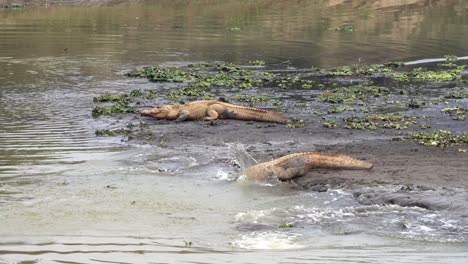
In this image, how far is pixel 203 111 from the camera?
1348 centimetres

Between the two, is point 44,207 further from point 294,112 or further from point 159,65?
point 159,65

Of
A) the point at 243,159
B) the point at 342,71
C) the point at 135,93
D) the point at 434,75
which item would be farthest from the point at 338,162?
the point at 342,71

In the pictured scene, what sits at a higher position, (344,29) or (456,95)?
(344,29)

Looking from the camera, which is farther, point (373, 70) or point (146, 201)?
point (373, 70)

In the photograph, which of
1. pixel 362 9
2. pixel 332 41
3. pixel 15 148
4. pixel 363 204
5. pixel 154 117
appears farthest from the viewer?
pixel 362 9

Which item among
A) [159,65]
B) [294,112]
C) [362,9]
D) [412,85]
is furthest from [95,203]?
[362,9]

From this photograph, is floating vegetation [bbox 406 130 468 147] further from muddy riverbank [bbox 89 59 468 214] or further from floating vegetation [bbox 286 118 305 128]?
floating vegetation [bbox 286 118 305 128]

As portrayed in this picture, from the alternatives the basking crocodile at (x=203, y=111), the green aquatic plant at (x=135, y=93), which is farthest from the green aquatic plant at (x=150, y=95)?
the basking crocodile at (x=203, y=111)

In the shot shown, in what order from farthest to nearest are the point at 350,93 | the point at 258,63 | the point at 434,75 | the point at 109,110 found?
the point at 258,63
the point at 434,75
the point at 350,93
the point at 109,110

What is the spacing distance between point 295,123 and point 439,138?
254 centimetres

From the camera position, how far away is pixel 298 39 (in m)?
25.0

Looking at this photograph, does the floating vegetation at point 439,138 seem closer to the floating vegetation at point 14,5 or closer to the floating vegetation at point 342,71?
the floating vegetation at point 342,71

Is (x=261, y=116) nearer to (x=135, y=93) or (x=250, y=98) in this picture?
(x=250, y=98)

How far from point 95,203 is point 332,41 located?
16704mm
